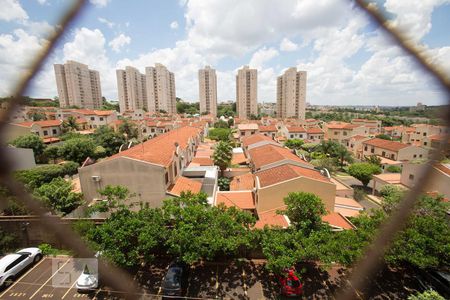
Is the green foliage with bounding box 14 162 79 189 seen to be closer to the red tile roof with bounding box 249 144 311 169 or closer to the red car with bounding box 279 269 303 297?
the red tile roof with bounding box 249 144 311 169

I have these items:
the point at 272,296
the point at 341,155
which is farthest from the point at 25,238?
the point at 341,155

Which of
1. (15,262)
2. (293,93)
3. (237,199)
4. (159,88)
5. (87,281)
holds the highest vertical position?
(159,88)

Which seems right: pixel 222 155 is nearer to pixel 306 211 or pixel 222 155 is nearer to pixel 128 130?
pixel 306 211

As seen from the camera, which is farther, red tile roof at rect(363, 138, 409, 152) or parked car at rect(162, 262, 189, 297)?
red tile roof at rect(363, 138, 409, 152)

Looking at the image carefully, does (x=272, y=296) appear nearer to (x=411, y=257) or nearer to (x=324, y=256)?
(x=324, y=256)

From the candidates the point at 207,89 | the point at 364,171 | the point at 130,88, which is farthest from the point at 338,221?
the point at 130,88

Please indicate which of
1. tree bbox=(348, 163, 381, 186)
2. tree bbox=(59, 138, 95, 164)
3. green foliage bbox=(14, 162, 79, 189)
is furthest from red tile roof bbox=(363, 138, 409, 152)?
green foliage bbox=(14, 162, 79, 189)
